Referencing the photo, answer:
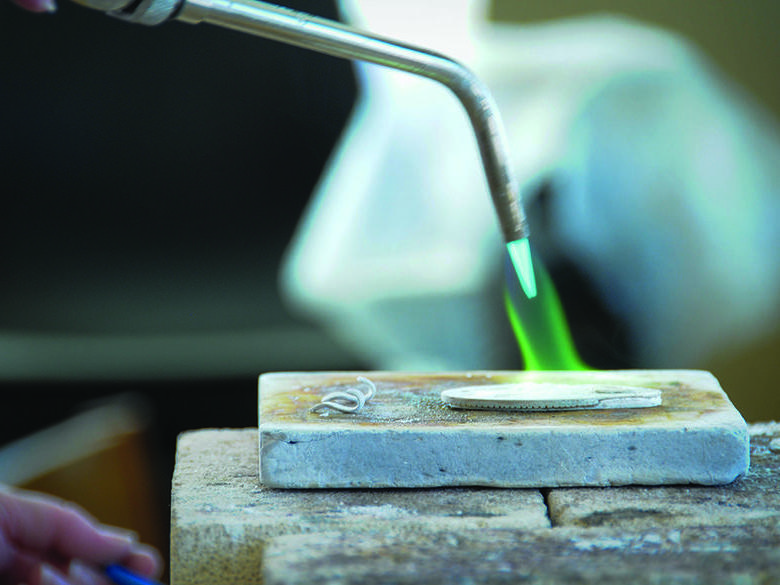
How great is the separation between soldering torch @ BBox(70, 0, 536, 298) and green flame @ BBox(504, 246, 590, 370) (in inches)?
4.2

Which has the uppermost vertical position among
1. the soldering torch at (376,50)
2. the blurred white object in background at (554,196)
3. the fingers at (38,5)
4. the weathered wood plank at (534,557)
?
the fingers at (38,5)

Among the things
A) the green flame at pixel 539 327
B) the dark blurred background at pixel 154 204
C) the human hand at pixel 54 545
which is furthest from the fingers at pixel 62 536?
the dark blurred background at pixel 154 204

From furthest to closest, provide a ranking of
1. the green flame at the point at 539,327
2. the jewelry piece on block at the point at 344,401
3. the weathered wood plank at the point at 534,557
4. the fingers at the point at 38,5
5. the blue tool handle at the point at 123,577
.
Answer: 1. the green flame at the point at 539,327
2. the jewelry piece on block at the point at 344,401
3. the fingers at the point at 38,5
4. the blue tool handle at the point at 123,577
5. the weathered wood plank at the point at 534,557

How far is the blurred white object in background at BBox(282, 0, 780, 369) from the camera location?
2.70 m

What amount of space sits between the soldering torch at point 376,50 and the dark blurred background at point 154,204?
5.49 ft

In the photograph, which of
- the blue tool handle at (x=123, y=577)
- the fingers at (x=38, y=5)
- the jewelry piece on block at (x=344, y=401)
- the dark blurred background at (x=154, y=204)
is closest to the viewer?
the blue tool handle at (x=123, y=577)

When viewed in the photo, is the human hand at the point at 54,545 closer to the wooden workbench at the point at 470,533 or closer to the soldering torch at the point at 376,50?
the wooden workbench at the point at 470,533

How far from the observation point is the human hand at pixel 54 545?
2.89 ft

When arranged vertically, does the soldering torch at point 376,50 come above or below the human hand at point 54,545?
above

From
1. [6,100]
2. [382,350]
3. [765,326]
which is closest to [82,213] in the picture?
[6,100]

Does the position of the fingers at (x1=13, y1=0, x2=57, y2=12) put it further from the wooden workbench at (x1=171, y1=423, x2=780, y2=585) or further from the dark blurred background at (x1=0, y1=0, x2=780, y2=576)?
the dark blurred background at (x1=0, y1=0, x2=780, y2=576)

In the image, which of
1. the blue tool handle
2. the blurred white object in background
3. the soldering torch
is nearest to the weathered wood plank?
the blue tool handle

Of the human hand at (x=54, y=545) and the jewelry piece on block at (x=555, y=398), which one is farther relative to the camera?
the jewelry piece on block at (x=555, y=398)

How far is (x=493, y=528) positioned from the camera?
0.90m
